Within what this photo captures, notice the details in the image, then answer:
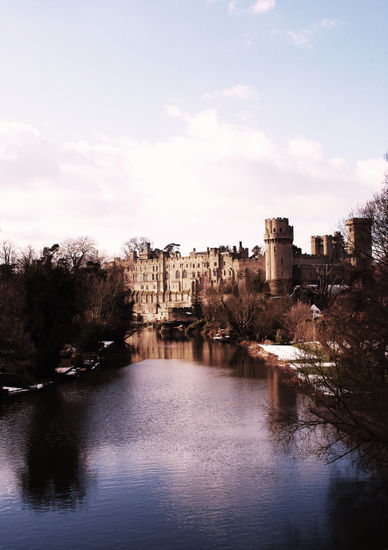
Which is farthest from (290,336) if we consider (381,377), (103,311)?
(381,377)

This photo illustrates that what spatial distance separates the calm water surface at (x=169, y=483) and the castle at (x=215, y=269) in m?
58.6

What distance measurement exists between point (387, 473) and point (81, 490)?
7632mm

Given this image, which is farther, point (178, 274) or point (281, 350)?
point (178, 274)

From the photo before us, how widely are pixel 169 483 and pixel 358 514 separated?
486 centimetres

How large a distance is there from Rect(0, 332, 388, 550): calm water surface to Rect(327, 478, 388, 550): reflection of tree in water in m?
0.03

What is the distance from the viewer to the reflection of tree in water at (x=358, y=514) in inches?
498

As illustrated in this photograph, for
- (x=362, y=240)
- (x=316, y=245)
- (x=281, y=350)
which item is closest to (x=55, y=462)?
(x=362, y=240)

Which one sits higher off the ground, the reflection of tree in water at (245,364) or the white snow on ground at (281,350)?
the white snow on ground at (281,350)

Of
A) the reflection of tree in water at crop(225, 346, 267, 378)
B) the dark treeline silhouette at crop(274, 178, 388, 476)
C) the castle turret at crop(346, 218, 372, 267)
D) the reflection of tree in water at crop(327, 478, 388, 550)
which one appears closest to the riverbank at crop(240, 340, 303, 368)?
the reflection of tree in water at crop(225, 346, 267, 378)

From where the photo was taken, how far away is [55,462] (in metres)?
18.0

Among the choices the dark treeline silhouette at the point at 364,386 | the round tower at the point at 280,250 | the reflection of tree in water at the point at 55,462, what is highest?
the round tower at the point at 280,250

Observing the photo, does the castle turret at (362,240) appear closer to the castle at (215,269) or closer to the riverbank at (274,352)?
the riverbank at (274,352)

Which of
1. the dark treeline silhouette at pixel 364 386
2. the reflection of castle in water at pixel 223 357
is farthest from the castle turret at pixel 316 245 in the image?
the dark treeline silhouette at pixel 364 386

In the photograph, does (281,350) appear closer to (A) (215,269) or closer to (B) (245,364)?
(B) (245,364)
